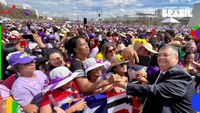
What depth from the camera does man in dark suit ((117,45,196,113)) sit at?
7.88 feet

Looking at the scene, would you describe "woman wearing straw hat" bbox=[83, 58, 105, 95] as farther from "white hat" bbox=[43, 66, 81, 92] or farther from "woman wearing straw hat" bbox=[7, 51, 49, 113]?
"woman wearing straw hat" bbox=[7, 51, 49, 113]

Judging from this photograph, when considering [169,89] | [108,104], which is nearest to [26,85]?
[108,104]

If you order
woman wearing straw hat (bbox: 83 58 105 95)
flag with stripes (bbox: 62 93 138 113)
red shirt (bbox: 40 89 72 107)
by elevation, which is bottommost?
flag with stripes (bbox: 62 93 138 113)

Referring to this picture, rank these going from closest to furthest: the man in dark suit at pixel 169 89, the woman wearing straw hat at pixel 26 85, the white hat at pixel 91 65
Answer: the man in dark suit at pixel 169 89, the woman wearing straw hat at pixel 26 85, the white hat at pixel 91 65

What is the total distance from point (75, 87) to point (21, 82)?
665 mm

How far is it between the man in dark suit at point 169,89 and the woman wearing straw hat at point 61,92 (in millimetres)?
566

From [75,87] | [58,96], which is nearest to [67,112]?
[58,96]

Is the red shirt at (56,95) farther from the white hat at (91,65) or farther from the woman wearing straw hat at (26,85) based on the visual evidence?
the white hat at (91,65)

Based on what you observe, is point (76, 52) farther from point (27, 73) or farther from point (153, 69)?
point (153, 69)

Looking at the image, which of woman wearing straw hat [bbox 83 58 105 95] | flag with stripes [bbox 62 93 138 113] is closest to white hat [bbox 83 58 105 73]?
woman wearing straw hat [bbox 83 58 105 95]

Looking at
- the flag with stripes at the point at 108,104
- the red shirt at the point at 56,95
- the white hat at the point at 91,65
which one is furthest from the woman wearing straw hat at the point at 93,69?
the red shirt at the point at 56,95

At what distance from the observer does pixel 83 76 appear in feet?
9.46

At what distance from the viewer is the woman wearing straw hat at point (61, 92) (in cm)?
241

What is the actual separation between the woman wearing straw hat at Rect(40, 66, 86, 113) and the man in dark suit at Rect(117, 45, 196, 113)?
0.57 m
